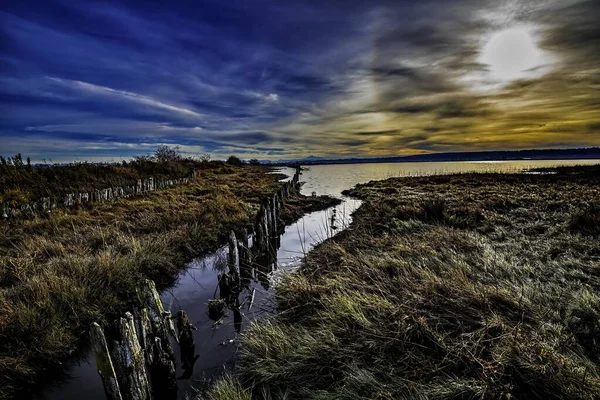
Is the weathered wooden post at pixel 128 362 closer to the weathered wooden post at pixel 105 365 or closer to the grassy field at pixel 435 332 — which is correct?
the weathered wooden post at pixel 105 365

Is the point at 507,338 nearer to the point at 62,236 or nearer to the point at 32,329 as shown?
the point at 32,329

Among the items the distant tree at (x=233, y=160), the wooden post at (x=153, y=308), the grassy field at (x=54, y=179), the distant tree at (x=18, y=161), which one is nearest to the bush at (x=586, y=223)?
the wooden post at (x=153, y=308)

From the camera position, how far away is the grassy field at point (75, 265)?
13.6 feet

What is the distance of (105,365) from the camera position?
2885mm

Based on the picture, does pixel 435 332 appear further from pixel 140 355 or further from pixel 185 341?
pixel 185 341

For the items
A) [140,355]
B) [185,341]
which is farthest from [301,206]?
[140,355]

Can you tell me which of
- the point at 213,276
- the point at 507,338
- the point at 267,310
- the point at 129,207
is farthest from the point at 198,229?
the point at 507,338

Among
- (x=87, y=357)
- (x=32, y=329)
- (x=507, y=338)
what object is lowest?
(x=87, y=357)

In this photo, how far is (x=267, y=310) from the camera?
5617 millimetres

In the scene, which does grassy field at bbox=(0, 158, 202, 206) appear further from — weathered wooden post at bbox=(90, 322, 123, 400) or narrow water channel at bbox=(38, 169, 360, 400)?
weathered wooden post at bbox=(90, 322, 123, 400)

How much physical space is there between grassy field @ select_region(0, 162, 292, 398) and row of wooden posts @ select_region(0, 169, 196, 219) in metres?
0.81

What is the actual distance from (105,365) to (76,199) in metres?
12.8

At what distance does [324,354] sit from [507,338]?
6.65ft

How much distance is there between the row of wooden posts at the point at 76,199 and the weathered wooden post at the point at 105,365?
10.6 m
